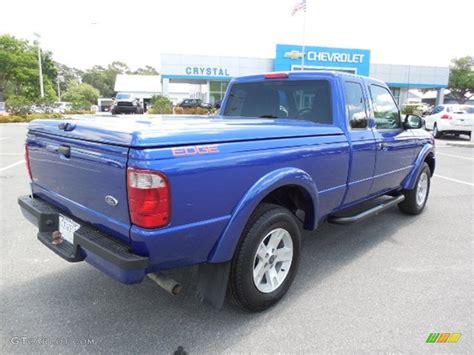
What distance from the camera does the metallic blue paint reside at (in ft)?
7.06

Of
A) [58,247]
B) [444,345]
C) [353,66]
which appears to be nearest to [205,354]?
[58,247]

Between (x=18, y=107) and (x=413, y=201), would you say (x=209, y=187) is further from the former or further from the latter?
(x=18, y=107)

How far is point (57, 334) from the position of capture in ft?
8.50

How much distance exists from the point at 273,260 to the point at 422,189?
377cm

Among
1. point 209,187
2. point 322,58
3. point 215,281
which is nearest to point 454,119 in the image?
point 215,281

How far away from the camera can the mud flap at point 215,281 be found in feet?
8.32

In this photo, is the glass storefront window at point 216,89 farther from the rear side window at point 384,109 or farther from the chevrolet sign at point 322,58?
the rear side window at point 384,109

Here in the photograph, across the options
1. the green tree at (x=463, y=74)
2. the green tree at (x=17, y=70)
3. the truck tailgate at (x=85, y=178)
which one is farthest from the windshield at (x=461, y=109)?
the green tree at (x=463, y=74)

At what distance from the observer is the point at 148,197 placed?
2090 mm

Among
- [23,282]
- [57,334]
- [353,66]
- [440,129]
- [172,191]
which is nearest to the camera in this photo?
[172,191]

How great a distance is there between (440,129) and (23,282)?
17911mm

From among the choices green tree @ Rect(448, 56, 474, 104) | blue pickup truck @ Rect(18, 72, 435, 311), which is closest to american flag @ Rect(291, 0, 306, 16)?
blue pickup truck @ Rect(18, 72, 435, 311)

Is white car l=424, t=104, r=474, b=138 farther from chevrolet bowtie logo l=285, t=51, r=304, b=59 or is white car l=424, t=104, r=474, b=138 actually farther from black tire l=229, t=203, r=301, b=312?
chevrolet bowtie logo l=285, t=51, r=304, b=59

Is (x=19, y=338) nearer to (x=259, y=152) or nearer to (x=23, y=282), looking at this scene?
(x=23, y=282)
